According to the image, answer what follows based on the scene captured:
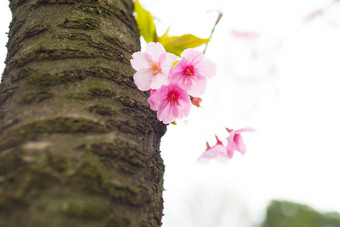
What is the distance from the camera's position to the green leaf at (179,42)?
1240mm

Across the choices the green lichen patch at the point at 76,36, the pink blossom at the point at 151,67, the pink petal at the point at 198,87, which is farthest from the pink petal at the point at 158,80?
the green lichen patch at the point at 76,36

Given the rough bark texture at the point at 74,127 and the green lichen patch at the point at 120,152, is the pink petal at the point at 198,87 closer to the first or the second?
the rough bark texture at the point at 74,127

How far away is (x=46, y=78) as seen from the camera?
71 cm

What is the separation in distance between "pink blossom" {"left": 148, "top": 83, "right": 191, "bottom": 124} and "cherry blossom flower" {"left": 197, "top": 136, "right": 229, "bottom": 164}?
0.32m


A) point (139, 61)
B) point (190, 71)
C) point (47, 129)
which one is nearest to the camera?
→ point (47, 129)

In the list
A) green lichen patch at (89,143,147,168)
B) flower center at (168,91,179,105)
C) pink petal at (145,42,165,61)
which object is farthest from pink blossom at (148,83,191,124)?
green lichen patch at (89,143,147,168)

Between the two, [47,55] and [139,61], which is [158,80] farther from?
[47,55]

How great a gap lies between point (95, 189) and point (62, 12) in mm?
629

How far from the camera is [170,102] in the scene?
3.26 ft

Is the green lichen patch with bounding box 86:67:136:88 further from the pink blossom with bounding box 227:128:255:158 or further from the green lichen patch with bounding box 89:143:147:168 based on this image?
the pink blossom with bounding box 227:128:255:158

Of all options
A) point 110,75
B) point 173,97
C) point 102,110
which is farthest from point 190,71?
point 102,110

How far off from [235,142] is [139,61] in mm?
623

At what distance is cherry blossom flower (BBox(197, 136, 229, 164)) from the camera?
133 centimetres

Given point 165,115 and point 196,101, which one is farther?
point 196,101
